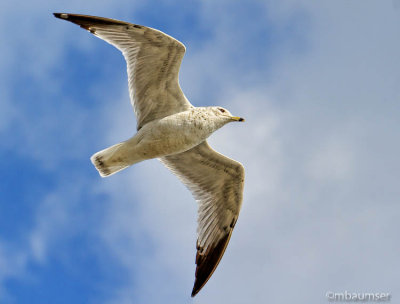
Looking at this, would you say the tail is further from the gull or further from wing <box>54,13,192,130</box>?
wing <box>54,13,192,130</box>

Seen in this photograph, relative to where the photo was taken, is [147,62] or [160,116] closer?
[147,62]

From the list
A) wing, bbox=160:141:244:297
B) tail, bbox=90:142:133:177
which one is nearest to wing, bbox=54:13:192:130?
tail, bbox=90:142:133:177

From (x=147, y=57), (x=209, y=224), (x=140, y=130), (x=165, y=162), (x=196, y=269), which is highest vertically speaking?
(x=147, y=57)

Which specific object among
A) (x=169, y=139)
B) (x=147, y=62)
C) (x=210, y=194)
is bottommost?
(x=210, y=194)

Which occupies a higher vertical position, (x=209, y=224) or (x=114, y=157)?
(x=114, y=157)

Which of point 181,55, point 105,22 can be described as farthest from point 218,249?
point 105,22

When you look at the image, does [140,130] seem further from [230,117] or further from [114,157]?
[230,117]

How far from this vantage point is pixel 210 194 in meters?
11.6

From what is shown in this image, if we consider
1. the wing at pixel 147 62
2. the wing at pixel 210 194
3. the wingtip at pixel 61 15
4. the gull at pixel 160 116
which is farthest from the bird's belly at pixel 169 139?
the wingtip at pixel 61 15

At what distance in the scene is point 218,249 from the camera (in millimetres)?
11477

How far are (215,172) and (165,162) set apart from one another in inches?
37.7

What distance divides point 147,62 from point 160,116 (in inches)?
36.9

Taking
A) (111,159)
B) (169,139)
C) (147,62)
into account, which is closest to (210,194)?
(169,139)

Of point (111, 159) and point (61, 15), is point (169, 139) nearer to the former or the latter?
point (111, 159)
